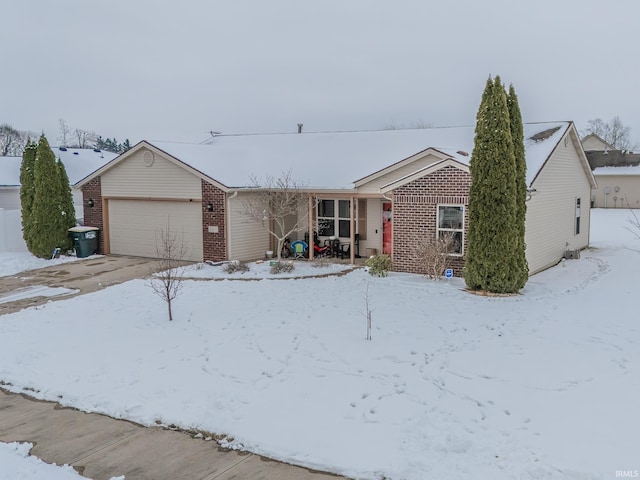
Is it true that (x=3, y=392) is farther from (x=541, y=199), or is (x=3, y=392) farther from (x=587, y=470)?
(x=541, y=199)

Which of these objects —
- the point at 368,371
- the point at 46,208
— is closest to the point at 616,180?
the point at 46,208

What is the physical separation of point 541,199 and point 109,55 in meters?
17.5

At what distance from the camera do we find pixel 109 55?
74.1ft

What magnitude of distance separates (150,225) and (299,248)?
554 centimetres

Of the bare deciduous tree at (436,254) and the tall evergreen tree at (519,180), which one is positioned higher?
the tall evergreen tree at (519,180)

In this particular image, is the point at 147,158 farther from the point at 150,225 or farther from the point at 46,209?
the point at 46,209

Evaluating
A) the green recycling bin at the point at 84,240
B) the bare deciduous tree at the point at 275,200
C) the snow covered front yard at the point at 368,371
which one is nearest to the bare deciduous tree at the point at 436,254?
the snow covered front yard at the point at 368,371

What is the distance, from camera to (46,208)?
19.4m

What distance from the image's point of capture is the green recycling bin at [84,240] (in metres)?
19.7

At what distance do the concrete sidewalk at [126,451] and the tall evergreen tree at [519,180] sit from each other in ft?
31.0

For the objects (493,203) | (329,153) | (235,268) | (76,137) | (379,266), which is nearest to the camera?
(493,203)

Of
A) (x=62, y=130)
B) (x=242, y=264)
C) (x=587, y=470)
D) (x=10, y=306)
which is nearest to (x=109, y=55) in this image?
(x=242, y=264)

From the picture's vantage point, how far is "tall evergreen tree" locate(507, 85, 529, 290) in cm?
1357

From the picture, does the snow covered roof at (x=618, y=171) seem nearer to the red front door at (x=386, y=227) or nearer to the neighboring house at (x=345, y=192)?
the neighboring house at (x=345, y=192)
